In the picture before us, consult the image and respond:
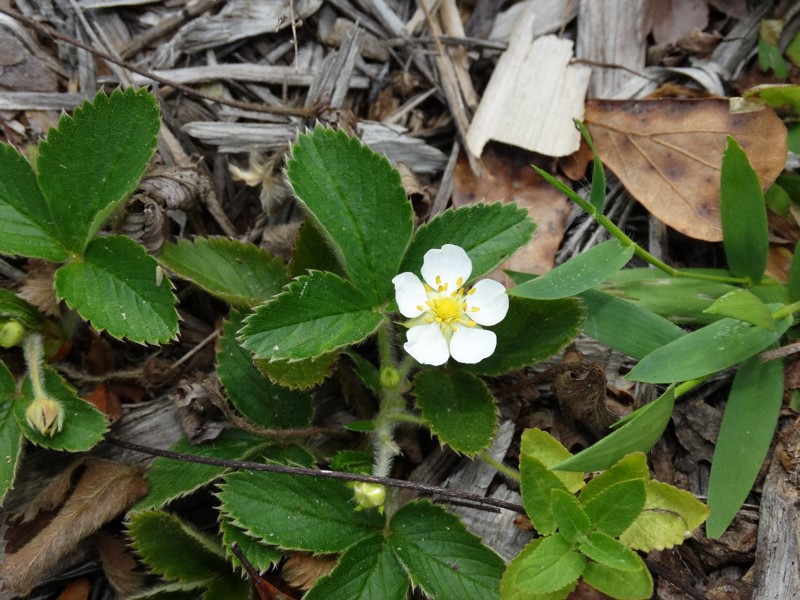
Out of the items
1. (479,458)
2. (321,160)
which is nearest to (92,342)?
(321,160)

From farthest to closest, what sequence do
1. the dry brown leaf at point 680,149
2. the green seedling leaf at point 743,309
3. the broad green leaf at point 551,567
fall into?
the dry brown leaf at point 680,149
the green seedling leaf at point 743,309
the broad green leaf at point 551,567

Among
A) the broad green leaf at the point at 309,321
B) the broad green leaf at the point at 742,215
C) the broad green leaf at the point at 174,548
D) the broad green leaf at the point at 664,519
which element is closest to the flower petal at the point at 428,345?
the broad green leaf at the point at 309,321

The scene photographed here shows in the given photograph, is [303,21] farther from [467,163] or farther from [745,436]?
[745,436]

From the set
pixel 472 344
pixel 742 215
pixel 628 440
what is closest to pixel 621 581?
pixel 628 440

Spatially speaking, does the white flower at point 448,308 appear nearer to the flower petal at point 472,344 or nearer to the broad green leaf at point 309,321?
the flower petal at point 472,344

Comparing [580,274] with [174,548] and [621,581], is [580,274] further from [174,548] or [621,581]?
[174,548]

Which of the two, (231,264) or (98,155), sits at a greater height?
(98,155)

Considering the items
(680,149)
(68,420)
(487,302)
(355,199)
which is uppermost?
(355,199)
